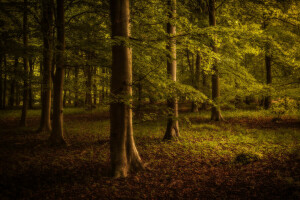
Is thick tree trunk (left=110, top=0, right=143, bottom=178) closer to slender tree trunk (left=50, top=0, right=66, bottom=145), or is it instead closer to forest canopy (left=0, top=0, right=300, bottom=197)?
forest canopy (left=0, top=0, right=300, bottom=197)

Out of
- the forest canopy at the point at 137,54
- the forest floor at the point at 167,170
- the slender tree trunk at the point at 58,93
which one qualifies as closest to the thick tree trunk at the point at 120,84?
the forest canopy at the point at 137,54

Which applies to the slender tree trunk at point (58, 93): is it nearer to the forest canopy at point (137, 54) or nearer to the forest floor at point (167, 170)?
the forest canopy at point (137, 54)

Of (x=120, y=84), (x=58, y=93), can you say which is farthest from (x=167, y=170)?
(x=58, y=93)

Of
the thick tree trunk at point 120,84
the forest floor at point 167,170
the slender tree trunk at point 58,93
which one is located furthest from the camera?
the slender tree trunk at point 58,93

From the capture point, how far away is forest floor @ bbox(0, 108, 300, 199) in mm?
4602

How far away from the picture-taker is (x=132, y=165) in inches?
237

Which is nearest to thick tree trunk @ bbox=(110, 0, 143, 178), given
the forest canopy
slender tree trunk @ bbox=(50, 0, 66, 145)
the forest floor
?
the forest canopy

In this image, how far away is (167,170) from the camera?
6.17m

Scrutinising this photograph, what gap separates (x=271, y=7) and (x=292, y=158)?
33.7 feet

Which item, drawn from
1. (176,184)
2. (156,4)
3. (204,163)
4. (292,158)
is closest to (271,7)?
(156,4)

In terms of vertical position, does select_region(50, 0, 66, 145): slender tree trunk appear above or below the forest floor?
above

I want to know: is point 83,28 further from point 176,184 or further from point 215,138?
point 215,138

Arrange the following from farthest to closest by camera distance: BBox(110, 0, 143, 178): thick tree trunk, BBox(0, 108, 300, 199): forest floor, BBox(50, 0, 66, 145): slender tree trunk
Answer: BBox(50, 0, 66, 145): slender tree trunk
BBox(110, 0, 143, 178): thick tree trunk
BBox(0, 108, 300, 199): forest floor

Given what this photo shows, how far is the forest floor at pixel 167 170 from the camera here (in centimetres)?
460
